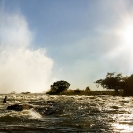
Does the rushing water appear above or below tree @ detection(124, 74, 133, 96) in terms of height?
below

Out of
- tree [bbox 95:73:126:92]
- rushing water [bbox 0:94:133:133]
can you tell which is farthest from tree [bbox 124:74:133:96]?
rushing water [bbox 0:94:133:133]

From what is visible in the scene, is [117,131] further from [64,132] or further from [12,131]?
[12,131]

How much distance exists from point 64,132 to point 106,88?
124 metres

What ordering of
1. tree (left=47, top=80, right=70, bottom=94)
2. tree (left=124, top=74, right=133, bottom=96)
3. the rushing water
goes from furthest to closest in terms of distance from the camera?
tree (left=47, top=80, right=70, bottom=94) < tree (left=124, top=74, right=133, bottom=96) < the rushing water

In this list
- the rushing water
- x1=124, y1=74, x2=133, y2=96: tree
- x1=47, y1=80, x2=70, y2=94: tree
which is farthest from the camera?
x1=47, y1=80, x2=70, y2=94: tree

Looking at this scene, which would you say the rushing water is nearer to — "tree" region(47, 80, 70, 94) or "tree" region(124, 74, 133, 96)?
"tree" region(124, 74, 133, 96)

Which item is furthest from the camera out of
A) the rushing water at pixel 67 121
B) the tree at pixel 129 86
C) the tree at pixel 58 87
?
the tree at pixel 58 87

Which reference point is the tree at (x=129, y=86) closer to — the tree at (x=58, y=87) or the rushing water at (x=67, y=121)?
the tree at (x=58, y=87)

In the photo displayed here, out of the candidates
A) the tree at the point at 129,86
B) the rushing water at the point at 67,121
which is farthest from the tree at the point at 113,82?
the rushing water at the point at 67,121

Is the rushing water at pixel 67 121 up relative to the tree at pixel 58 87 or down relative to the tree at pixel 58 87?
down

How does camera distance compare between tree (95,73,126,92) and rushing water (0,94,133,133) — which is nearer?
rushing water (0,94,133,133)

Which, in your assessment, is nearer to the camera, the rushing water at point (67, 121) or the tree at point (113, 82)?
the rushing water at point (67, 121)

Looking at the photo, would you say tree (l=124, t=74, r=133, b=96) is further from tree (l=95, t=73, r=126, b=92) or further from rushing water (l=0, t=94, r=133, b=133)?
rushing water (l=0, t=94, r=133, b=133)

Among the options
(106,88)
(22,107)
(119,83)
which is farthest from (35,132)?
(106,88)
